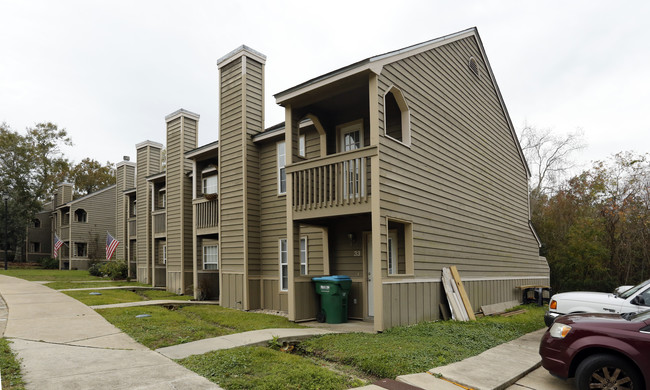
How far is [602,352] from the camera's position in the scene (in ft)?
17.2

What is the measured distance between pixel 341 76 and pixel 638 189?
1971 cm

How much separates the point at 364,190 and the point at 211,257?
10.8m

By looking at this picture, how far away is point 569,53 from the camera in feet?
61.6

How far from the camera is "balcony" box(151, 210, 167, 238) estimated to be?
1969 centimetres

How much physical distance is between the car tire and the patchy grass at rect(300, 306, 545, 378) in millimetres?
1891

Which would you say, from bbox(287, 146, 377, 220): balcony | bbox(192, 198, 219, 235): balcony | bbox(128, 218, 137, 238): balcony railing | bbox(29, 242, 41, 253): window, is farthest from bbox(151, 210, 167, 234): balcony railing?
bbox(29, 242, 41, 253): window

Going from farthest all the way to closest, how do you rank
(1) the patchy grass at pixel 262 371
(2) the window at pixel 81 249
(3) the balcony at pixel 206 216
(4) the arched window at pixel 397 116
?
(2) the window at pixel 81 249 → (3) the balcony at pixel 206 216 → (4) the arched window at pixel 397 116 → (1) the patchy grass at pixel 262 371

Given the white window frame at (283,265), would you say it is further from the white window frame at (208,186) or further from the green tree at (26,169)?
the green tree at (26,169)

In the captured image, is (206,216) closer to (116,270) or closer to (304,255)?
(304,255)

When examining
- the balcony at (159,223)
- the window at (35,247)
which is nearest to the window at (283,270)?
the balcony at (159,223)

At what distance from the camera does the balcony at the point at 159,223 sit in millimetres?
19688

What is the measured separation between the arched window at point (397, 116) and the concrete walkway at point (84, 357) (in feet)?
21.4

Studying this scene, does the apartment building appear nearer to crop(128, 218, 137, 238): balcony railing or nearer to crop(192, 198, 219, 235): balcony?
crop(192, 198, 219, 235): balcony

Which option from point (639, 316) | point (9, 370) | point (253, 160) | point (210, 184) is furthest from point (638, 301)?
point (210, 184)
